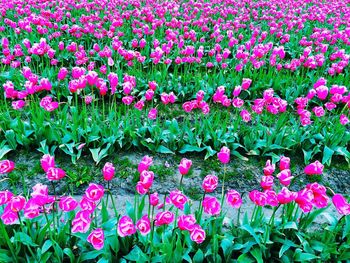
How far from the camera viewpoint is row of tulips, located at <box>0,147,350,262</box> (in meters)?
2.27

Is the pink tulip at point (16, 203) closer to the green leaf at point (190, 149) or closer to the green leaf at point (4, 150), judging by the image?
the green leaf at point (4, 150)

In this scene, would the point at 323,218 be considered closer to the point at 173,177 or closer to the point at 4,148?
the point at 173,177

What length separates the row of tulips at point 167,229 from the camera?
2.27 metres

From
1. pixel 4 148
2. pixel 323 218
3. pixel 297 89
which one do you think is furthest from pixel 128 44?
pixel 323 218

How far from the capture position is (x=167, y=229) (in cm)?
292

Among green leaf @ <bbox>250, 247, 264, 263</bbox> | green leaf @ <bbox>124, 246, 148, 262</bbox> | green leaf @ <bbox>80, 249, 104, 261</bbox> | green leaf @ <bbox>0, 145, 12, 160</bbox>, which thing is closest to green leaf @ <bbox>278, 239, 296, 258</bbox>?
green leaf @ <bbox>250, 247, 264, 263</bbox>

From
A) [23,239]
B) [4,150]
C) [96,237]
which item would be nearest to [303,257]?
[96,237]

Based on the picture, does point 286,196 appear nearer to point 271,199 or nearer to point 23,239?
point 271,199

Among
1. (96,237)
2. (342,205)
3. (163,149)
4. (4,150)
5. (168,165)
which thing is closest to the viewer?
(96,237)

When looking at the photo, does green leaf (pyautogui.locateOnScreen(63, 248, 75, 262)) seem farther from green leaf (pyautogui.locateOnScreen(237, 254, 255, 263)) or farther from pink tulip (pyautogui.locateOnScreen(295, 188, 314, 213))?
pink tulip (pyautogui.locateOnScreen(295, 188, 314, 213))

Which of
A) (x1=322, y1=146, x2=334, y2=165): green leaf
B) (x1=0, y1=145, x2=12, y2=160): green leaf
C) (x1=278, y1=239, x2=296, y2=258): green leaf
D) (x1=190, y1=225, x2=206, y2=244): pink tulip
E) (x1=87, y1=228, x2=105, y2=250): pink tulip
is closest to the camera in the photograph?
(x1=87, y1=228, x2=105, y2=250): pink tulip

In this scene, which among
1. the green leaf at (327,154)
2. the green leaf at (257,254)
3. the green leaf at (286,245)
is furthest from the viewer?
the green leaf at (327,154)

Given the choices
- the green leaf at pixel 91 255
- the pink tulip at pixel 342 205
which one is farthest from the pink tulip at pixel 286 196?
the green leaf at pixel 91 255

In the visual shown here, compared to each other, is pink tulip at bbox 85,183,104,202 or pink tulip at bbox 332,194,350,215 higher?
pink tulip at bbox 85,183,104,202
